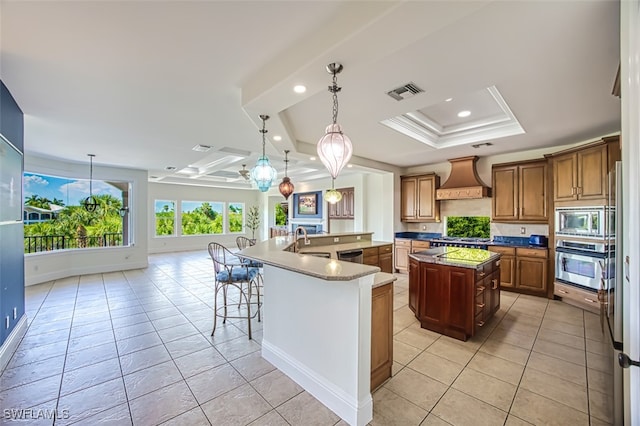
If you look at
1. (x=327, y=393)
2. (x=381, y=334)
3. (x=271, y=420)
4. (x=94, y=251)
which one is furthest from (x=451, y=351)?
(x=94, y=251)

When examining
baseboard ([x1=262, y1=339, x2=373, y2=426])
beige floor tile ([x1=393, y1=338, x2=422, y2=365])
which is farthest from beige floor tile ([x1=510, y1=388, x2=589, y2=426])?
baseboard ([x1=262, y1=339, x2=373, y2=426])

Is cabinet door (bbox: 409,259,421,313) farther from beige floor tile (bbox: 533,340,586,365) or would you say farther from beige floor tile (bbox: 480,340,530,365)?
beige floor tile (bbox: 533,340,586,365)

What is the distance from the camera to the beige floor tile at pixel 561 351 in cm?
261

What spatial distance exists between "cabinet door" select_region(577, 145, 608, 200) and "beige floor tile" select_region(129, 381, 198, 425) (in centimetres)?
531

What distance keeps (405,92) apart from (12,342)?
470 centimetres

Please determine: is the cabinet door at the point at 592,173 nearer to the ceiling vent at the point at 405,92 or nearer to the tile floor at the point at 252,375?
the tile floor at the point at 252,375

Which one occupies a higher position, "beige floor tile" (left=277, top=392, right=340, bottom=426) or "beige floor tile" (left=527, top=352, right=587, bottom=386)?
"beige floor tile" (left=277, top=392, right=340, bottom=426)

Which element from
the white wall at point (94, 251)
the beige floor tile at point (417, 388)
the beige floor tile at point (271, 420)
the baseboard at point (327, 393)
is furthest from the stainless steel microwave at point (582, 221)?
the white wall at point (94, 251)

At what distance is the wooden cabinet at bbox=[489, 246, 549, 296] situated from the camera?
4477 mm

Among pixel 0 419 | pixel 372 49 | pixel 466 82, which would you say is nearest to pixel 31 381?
pixel 0 419

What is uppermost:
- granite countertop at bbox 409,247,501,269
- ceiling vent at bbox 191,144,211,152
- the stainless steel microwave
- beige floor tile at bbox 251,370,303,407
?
ceiling vent at bbox 191,144,211,152

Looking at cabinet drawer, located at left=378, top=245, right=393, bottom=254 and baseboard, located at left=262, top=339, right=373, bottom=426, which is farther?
cabinet drawer, located at left=378, top=245, right=393, bottom=254

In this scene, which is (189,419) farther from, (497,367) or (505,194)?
(505,194)

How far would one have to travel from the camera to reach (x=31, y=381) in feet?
7.43
